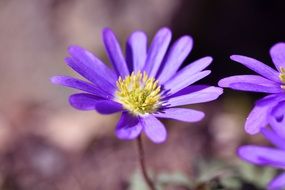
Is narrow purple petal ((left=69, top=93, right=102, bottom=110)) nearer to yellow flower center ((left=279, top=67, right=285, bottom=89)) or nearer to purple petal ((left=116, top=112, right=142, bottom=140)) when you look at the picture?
purple petal ((left=116, top=112, right=142, bottom=140))

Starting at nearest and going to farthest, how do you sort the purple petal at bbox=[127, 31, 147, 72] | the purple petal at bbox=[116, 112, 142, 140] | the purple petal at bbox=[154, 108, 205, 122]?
1. the purple petal at bbox=[116, 112, 142, 140]
2. the purple petal at bbox=[154, 108, 205, 122]
3. the purple petal at bbox=[127, 31, 147, 72]

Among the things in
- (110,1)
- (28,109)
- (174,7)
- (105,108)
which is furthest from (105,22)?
(105,108)

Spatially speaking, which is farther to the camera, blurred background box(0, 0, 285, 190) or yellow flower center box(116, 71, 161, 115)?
blurred background box(0, 0, 285, 190)

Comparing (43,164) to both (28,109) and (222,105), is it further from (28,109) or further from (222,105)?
(222,105)

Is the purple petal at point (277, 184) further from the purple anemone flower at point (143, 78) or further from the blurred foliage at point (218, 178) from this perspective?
the blurred foliage at point (218, 178)

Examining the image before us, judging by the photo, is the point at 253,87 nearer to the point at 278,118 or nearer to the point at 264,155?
the point at 278,118

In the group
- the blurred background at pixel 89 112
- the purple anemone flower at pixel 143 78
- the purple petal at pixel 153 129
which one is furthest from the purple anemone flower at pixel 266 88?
the blurred background at pixel 89 112

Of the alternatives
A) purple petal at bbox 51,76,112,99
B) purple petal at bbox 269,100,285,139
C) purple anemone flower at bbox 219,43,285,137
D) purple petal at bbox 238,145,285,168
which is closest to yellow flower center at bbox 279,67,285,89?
purple anemone flower at bbox 219,43,285,137
